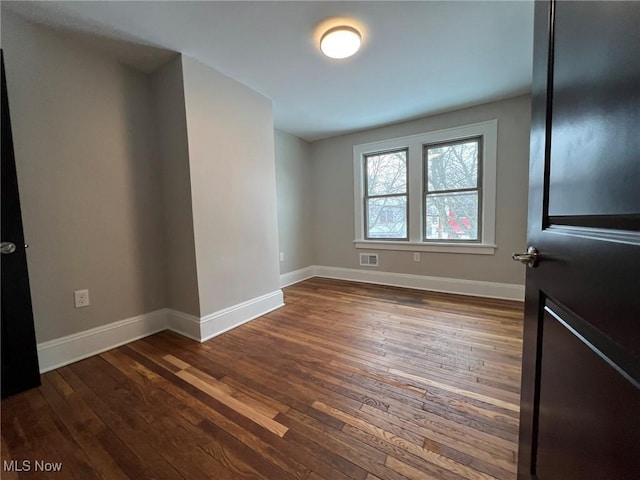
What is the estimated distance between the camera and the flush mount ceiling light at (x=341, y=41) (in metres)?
1.78

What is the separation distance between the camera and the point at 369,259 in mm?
3934

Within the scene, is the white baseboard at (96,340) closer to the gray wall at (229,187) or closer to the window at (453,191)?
the gray wall at (229,187)

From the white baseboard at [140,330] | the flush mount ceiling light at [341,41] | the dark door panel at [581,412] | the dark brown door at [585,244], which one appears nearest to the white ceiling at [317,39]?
the flush mount ceiling light at [341,41]

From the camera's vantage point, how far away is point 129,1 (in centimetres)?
153

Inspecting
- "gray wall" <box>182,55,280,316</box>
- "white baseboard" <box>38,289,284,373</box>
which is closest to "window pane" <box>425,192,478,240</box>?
"gray wall" <box>182,55,280,316</box>

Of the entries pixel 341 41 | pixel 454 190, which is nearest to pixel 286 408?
pixel 341 41

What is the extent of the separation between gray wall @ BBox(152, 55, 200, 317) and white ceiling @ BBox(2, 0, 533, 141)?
20cm

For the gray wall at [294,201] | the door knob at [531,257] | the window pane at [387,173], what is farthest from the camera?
the gray wall at [294,201]

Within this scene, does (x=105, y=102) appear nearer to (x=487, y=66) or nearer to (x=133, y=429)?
(x=133, y=429)

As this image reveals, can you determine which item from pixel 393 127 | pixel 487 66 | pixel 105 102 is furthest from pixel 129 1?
pixel 393 127

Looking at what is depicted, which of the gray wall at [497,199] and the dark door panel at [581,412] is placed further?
the gray wall at [497,199]

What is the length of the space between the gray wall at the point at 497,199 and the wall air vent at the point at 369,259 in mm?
79

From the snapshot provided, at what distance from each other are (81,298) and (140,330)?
1.68 ft

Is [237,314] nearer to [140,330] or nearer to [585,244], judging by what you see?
[140,330]
